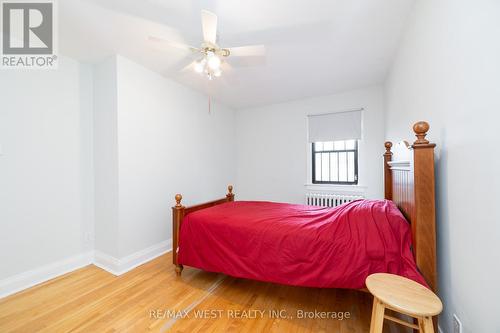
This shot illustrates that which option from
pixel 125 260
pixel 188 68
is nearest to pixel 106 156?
pixel 125 260

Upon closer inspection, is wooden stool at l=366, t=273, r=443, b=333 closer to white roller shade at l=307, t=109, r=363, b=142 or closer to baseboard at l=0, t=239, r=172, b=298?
baseboard at l=0, t=239, r=172, b=298

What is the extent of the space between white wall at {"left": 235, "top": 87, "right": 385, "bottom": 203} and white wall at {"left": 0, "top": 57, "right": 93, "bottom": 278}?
2.81 metres

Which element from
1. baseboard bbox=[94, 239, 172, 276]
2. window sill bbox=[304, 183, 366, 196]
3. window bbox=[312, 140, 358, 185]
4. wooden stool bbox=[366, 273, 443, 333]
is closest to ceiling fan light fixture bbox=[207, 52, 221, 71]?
wooden stool bbox=[366, 273, 443, 333]

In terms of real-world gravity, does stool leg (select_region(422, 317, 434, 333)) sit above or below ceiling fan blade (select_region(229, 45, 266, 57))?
below

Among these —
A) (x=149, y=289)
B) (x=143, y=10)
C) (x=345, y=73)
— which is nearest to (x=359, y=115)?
(x=345, y=73)

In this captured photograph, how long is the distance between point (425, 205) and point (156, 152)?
2.94m

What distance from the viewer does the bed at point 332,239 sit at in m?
1.22

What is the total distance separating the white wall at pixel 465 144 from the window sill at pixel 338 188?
2149 millimetres

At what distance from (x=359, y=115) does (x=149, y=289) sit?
154 inches

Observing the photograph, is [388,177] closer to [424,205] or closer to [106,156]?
[424,205]

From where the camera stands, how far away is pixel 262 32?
1.97 meters

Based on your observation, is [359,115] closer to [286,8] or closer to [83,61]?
[286,8]

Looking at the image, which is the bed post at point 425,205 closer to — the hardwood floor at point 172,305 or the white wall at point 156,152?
the hardwood floor at point 172,305

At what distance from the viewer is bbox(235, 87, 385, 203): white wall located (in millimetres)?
3334
